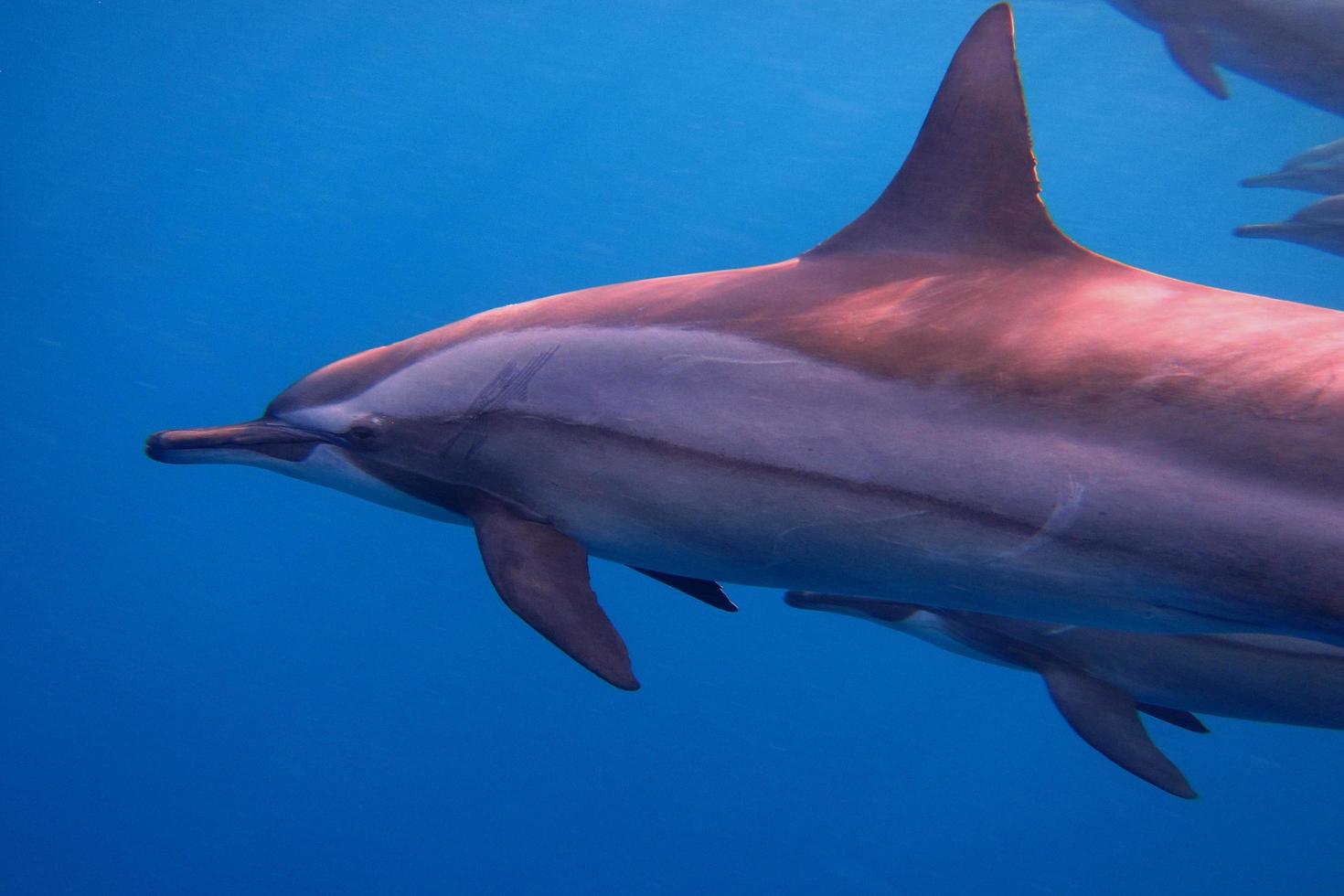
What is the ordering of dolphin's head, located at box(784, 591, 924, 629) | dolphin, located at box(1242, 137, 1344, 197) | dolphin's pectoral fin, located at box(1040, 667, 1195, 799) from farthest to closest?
dolphin, located at box(1242, 137, 1344, 197) < dolphin's head, located at box(784, 591, 924, 629) < dolphin's pectoral fin, located at box(1040, 667, 1195, 799)

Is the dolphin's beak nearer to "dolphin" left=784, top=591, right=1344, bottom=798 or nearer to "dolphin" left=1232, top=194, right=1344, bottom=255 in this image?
"dolphin" left=784, top=591, right=1344, bottom=798

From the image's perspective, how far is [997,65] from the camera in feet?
8.41

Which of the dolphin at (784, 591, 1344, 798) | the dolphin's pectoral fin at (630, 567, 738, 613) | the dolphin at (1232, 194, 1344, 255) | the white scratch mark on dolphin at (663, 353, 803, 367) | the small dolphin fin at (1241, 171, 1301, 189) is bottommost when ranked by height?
the dolphin at (784, 591, 1344, 798)

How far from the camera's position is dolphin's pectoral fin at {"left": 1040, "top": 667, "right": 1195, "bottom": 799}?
13.6 ft

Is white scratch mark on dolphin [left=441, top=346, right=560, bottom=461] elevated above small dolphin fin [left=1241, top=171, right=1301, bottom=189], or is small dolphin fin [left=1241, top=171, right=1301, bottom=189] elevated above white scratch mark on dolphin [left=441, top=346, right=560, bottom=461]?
white scratch mark on dolphin [left=441, top=346, right=560, bottom=461]

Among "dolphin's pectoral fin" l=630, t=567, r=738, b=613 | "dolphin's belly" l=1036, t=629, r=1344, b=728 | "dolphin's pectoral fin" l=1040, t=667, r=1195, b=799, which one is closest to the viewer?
"dolphin's pectoral fin" l=630, t=567, r=738, b=613

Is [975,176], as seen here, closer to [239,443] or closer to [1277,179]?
[239,443]

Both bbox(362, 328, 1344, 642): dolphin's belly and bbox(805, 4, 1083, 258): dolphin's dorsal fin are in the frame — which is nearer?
bbox(362, 328, 1344, 642): dolphin's belly

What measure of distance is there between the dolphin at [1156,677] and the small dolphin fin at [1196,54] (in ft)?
22.8

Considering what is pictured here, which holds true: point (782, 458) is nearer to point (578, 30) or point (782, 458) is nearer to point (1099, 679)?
point (1099, 679)

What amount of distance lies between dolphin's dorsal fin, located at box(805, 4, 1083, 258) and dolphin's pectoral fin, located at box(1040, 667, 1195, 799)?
2.49 meters

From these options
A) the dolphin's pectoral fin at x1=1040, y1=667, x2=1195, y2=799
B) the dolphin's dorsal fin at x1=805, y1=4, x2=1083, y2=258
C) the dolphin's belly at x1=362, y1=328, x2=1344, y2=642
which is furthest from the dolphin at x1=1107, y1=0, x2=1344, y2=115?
the dolphin's belly at x1=362, y1=328, x2=1344, y2=642

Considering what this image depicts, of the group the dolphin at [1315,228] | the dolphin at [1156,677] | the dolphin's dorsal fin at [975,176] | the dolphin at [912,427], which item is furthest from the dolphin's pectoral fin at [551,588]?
the dolphin at [1315,228]

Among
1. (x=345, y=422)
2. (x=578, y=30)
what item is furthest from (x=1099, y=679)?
(x=578, y=30)
